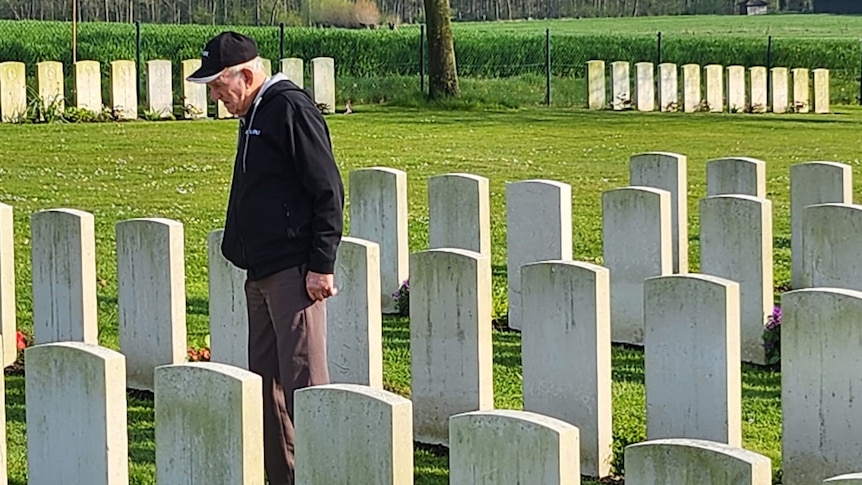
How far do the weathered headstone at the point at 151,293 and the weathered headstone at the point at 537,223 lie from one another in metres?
2.09

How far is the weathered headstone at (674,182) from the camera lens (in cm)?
994

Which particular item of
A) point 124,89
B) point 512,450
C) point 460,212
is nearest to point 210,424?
point 512,450

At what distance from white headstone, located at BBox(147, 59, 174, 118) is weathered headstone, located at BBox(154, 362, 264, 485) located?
17.9m

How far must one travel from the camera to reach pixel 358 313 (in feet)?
22.1

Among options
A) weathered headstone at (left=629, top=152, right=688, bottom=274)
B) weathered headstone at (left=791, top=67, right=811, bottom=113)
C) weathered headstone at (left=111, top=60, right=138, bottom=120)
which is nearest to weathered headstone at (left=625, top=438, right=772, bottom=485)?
weathered headstone at (left=629, top=152, right=688, bottom=274)

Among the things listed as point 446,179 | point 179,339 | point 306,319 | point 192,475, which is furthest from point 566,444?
point 446,179

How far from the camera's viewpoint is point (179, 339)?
281 inches

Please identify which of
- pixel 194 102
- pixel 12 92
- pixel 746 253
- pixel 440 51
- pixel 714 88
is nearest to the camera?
pixel 746 253

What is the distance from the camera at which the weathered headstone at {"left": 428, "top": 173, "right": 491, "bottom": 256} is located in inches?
350

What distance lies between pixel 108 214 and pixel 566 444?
9008 millimetres

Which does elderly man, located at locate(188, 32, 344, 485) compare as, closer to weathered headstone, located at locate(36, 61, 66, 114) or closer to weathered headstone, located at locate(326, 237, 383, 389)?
weathered headstone, located at locate(326, 237, 383, 389)

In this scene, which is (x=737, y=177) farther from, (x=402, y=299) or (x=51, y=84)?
(x=51, y=84)

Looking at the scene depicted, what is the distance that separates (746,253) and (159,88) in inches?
604

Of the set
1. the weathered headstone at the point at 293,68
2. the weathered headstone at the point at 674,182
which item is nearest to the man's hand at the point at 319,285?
the weathered headstone at the point at 674,182
